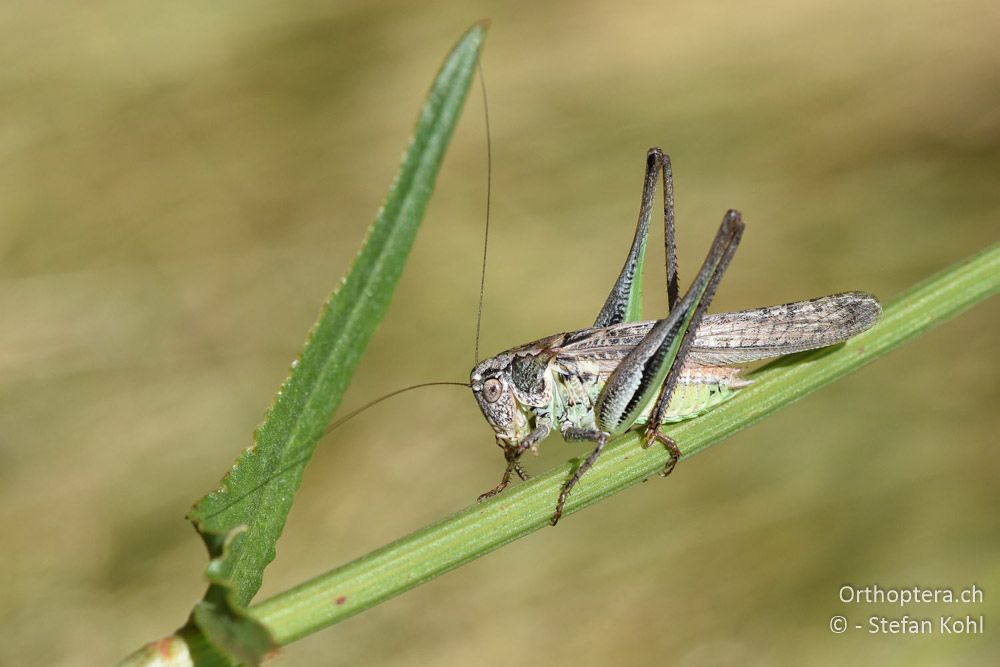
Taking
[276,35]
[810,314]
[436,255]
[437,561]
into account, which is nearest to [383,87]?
[276,35]

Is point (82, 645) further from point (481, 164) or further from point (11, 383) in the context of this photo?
point (481, 164)

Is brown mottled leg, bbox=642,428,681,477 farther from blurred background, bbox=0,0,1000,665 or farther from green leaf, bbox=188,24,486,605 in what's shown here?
blurred background, bbox=0,0,1000,665

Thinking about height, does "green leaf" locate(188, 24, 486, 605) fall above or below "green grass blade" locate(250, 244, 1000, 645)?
above

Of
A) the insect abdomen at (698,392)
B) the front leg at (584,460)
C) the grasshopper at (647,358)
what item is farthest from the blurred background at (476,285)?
the insect abdomen at (698,392)

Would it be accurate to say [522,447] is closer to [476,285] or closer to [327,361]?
[327,361]

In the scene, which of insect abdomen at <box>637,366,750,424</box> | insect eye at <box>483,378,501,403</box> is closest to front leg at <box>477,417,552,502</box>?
insect eye at <box>483,378,501,403</box>

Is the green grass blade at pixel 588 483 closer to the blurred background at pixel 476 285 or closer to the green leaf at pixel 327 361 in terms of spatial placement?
the green leaf at pixel 327 361

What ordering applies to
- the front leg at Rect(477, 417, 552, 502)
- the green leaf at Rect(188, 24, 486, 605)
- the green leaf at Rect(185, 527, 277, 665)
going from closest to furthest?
the green leaf at Rect(185, 527, 277, 665)
the green leaf at Rect(188, 24, 486, 605)
the front leg at Rect(477, 417, 552, 502)

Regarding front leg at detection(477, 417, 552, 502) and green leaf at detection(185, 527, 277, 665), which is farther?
front leg at detection(477, 417, 552, 502)
